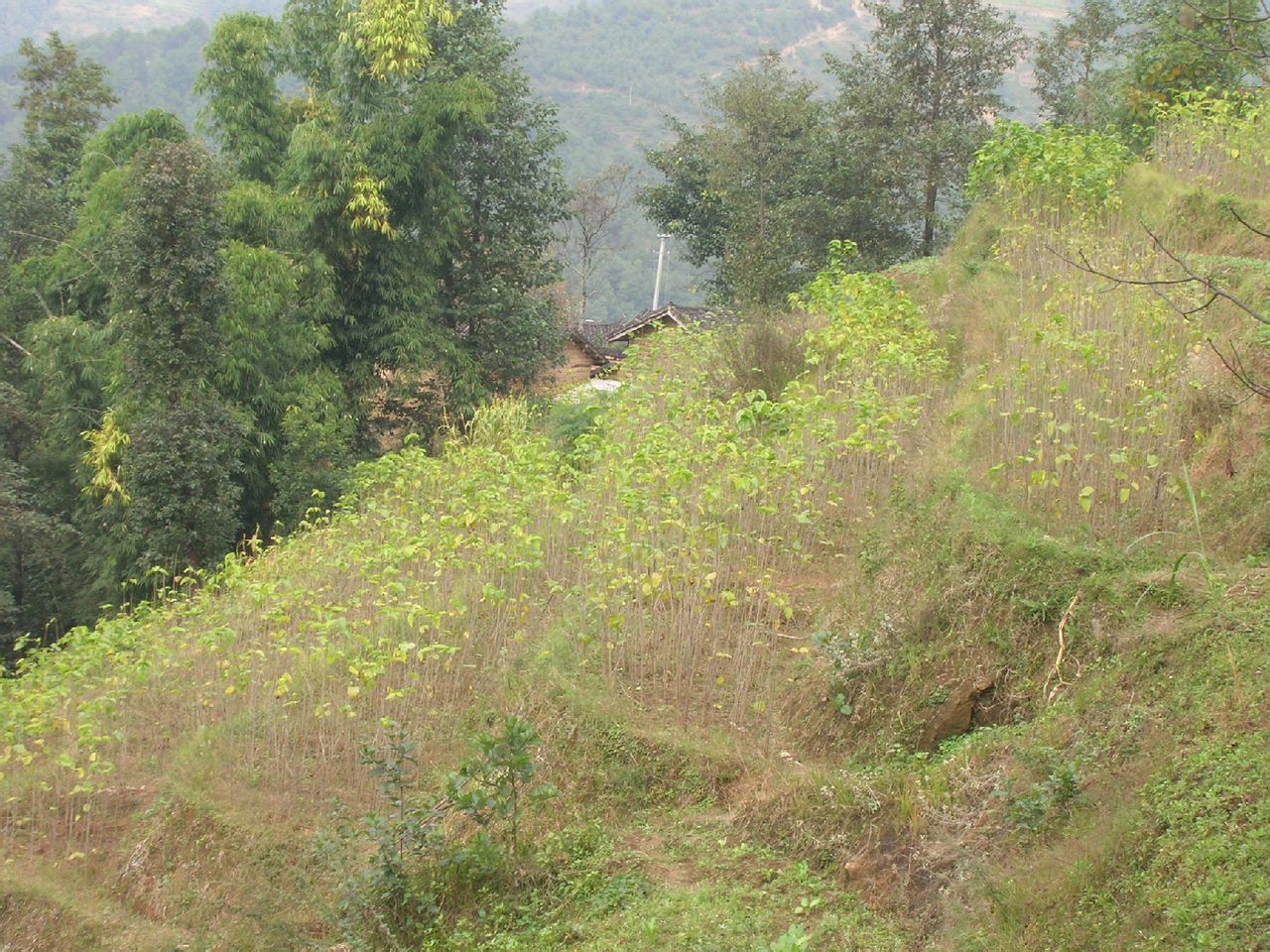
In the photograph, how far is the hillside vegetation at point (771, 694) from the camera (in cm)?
392

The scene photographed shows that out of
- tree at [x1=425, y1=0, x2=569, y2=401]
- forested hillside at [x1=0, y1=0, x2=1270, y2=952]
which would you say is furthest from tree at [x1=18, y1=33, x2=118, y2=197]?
tree at [x1=425, y1=0, x2=569, y2=401]

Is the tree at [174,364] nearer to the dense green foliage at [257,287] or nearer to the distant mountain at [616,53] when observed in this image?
the dense green foliage at [257,287]

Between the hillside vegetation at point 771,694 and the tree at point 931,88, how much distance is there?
980 cm

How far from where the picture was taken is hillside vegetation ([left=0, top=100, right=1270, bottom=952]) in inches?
154

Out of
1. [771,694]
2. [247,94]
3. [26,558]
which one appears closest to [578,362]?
[247,94]

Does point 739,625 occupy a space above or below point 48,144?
below

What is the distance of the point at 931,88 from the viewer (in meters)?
18.6

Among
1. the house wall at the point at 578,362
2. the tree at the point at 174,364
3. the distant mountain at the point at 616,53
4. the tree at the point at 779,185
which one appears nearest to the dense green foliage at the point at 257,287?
the tree at the point at 174,364

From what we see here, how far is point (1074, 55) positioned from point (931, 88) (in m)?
9.33

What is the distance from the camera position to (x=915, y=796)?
430 cm

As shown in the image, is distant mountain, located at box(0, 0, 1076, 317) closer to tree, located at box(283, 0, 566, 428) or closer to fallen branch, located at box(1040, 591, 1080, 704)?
tree, located at box(283, 0, 566, 428)

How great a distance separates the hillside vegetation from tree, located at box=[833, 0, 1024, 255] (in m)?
9.80

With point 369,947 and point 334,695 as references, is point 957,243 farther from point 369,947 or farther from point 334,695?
point 369,947

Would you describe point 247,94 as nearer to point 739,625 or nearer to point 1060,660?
point 739,625
